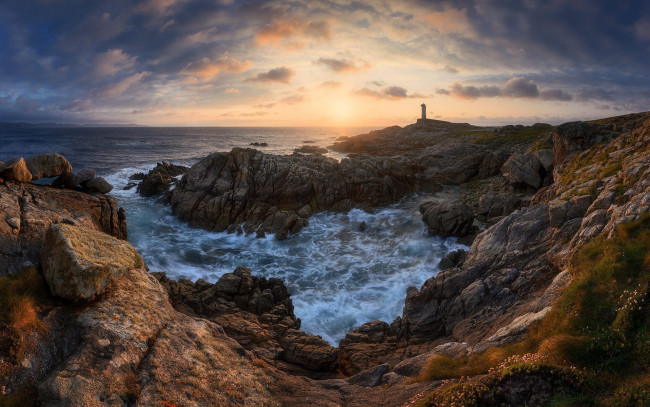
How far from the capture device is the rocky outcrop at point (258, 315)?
14.8m

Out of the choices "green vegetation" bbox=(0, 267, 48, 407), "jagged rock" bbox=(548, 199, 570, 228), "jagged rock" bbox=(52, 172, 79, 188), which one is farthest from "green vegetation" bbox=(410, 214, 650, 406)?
"jagged rock" bbox=(52, 172, 79, 188)

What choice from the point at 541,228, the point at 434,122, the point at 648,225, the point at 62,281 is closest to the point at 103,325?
the point at 62,281

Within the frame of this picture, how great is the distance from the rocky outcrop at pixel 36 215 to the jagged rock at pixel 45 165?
31.4 inches

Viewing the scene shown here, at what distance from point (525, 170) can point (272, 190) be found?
31882 mm

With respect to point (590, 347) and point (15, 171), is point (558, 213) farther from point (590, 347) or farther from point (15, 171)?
point (15, 171)

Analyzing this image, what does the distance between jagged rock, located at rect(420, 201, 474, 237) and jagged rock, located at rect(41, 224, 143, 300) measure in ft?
91.6

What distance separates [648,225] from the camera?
11.2 meters

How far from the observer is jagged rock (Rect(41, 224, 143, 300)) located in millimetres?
9414

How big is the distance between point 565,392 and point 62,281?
1340cm

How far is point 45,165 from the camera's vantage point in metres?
16.1

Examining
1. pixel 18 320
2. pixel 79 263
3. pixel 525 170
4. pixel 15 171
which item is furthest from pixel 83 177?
pixel 525 170

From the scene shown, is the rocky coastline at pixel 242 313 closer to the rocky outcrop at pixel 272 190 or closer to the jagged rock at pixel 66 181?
the jagged rock at pixel 66 181

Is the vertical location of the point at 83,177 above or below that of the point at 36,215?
above

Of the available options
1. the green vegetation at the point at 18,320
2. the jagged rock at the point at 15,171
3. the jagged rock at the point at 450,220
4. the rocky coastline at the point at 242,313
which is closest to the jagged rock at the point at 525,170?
the rocky coastline at the point at 242,313
